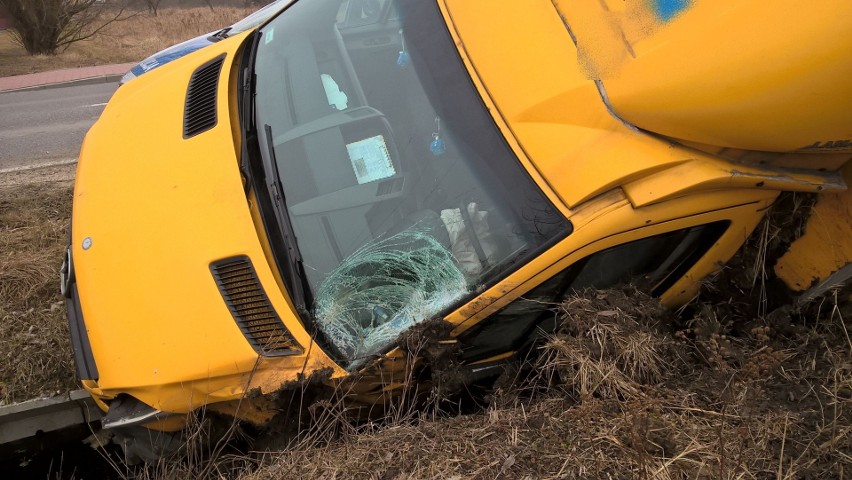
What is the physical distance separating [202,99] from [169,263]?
1035mm

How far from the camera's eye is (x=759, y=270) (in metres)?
2.73

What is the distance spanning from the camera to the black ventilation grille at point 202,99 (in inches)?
117

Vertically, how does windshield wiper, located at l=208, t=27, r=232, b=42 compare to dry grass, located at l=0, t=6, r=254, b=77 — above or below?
below

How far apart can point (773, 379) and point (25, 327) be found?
3.81 metres

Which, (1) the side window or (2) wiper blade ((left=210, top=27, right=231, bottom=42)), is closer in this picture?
(1) the side window

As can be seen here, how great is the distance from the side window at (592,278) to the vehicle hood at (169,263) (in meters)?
0.68

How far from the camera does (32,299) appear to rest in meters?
3.52

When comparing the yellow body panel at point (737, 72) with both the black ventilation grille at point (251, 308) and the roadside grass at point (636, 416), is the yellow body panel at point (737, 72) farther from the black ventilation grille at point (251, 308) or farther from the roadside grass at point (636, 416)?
the black ventilation grille at point (251, 308)

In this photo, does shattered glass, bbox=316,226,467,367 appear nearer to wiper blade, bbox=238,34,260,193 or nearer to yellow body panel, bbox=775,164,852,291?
wiper blade, bbox=238,34,260,193

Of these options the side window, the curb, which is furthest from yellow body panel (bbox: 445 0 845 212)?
the curb

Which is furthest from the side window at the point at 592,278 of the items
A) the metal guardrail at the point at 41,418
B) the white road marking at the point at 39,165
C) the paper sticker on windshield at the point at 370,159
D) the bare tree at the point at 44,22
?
the bare tree at the point at 44,22

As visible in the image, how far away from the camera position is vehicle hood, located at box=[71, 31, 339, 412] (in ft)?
7.46

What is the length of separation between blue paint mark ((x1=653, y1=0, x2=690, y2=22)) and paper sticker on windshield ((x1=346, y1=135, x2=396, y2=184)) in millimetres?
1271

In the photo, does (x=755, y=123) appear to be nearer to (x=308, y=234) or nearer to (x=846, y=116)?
(x=846, y=116)
